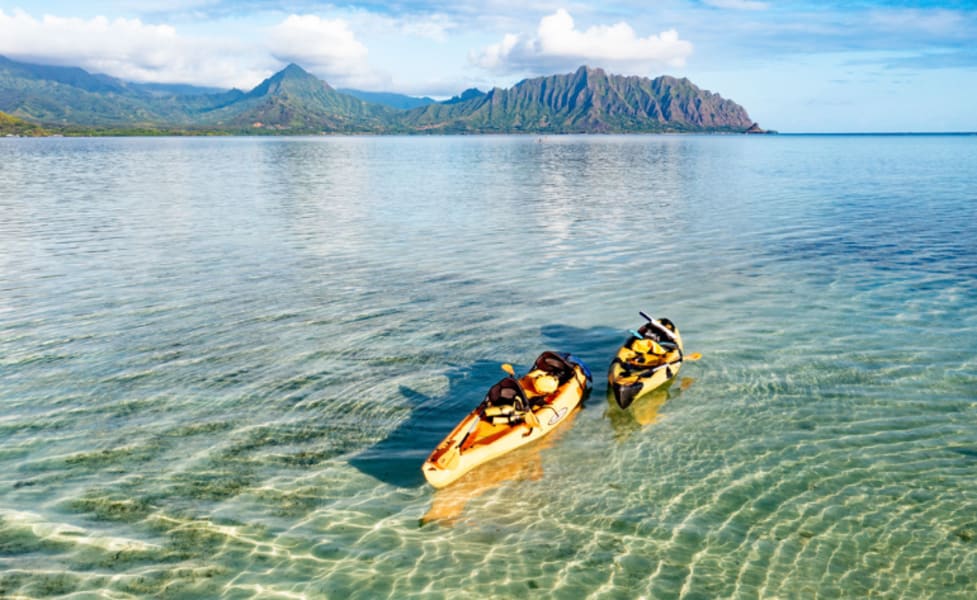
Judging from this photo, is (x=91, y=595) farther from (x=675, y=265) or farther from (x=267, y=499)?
(x=675, y=265)

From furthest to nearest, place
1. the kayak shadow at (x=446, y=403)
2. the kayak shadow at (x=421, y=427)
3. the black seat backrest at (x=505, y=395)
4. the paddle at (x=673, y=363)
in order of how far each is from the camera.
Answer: the paddle at (x=673, y=363) < the black seat backrest at (x=505, y=395) < the kayak shadow at (x=446, y=403) < the kayak shadow at (x=421, y=427)

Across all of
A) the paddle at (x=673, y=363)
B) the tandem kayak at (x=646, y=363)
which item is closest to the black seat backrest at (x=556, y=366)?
the tandem kayak at (x=646, y=363)

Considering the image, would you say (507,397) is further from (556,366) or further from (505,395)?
(556,366)

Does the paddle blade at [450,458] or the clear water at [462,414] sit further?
the paddle blade at [450,458]

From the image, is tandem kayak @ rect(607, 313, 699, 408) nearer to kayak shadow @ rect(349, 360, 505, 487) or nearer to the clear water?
the clear water

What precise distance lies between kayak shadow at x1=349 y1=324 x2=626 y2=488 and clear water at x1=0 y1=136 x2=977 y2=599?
94 mm

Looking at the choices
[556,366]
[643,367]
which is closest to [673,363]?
[643,367]

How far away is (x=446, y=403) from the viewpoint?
18578 mm

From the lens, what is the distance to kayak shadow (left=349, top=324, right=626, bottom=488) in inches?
599

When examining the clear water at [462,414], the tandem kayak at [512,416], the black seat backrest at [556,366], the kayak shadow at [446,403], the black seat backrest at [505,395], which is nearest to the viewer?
the clear water at [462,414]

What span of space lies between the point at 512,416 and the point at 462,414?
2483 mm

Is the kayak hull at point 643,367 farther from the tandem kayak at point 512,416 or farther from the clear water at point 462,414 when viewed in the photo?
the tandem kayak at point 512,416

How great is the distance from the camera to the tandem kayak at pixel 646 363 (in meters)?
18.2

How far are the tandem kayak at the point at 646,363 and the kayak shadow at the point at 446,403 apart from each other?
1.10m
